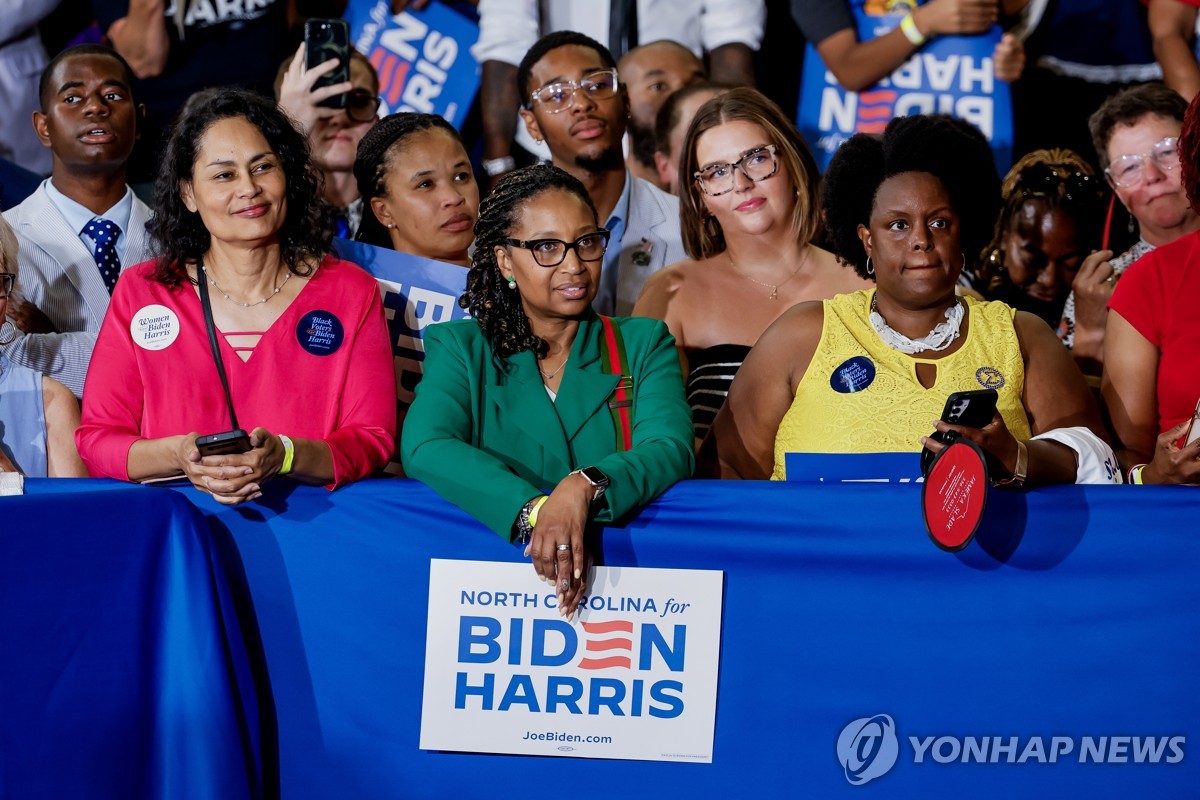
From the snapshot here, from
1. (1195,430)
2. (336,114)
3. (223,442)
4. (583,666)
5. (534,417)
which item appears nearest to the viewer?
(223,442)

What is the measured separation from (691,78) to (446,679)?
361cm

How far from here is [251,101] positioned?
3.82 meters

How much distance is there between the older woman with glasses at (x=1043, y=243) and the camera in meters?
5.30

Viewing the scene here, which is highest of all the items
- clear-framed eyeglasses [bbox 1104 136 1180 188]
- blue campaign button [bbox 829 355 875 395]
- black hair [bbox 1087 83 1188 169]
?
black hair [bbox 1087 83 1188 169]

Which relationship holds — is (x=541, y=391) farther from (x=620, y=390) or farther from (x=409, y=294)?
(x=409, y=294)

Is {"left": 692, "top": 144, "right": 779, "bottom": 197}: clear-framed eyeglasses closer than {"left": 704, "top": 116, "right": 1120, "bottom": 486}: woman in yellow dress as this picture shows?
No

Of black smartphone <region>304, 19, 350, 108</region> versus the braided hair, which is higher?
black smartphone <region>304, 19, 350, 108</region>

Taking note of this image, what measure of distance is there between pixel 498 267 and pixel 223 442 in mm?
984

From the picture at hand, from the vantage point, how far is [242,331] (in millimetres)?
3555

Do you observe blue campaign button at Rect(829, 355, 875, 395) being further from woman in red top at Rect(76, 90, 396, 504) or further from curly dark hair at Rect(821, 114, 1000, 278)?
woman in red top at Rect(76, 90, 396, 504)

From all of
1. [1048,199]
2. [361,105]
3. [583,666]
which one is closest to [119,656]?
[583,666]

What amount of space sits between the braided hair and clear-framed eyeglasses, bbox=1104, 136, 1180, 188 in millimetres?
488

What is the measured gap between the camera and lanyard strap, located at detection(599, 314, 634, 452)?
339 cm

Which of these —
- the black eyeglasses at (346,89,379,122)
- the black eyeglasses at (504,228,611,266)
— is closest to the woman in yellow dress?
the black eyeglasses at (504,228,611,266)
